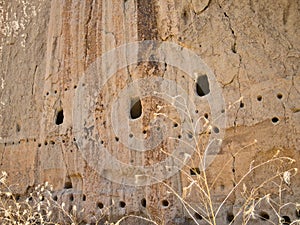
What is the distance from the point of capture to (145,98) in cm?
413

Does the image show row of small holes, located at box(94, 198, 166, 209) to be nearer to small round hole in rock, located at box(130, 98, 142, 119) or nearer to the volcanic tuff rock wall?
the volcanic tuff rock wall

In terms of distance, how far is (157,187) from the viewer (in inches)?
150

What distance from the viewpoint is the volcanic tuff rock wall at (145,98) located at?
3.49m

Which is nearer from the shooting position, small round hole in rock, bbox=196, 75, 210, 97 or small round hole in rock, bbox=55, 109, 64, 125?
small round hole in rock, bbox=196, 75, 210, 97

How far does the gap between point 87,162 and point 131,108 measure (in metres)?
0.70

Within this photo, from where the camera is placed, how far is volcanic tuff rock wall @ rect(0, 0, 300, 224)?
3.49 meters

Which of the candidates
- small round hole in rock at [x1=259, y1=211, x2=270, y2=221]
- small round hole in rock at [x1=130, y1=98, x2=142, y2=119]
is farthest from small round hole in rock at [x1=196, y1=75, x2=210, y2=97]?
small round hole in rock at [x1=259, y1=211, x2=270, y2=221]

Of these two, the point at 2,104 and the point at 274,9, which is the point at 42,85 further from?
the point at 274,9

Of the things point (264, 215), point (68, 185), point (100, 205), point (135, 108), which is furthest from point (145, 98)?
point (264, 215)

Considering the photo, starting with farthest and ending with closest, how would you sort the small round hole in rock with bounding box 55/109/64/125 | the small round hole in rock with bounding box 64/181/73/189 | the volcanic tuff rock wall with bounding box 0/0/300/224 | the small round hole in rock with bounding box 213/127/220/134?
the small round hole in rock with bounding box 55/109/64/125, the small round hole in rock with bounding box 64/181/73/189, the small round hole in rock with bounding box 213/127/220/134, the volcanic tuff rock wall with bounding box 0/0/300/224

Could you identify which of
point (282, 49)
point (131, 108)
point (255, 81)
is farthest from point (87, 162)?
point (282, 49)

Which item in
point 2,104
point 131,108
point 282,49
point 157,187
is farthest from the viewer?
point 2,104

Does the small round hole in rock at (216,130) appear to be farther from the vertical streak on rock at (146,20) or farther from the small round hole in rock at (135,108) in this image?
the vertical streak on rock at (146,20)

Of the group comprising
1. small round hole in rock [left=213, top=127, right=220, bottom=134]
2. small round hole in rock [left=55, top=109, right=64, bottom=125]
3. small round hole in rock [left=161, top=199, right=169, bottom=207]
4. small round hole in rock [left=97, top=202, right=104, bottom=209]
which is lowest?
small round hole in rock [left=161, top=199, right=169, bottom=207]
